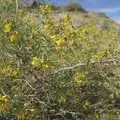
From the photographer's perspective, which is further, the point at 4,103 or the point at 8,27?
the point at 8,27

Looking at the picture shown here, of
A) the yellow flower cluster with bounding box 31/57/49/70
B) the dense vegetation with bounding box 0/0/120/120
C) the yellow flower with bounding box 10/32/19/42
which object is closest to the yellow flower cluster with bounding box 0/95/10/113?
the dense vegetation with bounding box 0/0/120/120

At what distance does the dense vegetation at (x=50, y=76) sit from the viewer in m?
5.16

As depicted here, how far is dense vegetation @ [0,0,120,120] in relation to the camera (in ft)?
16.9

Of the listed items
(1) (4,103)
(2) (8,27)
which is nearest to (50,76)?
(2) (8,27)

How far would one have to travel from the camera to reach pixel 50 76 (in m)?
5.32

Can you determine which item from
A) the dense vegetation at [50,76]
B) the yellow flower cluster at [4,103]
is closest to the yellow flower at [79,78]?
the dense vegetation at [50,76]

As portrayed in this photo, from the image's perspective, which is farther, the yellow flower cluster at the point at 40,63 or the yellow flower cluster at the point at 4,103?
the yellow flower cluster at the point at 40,63

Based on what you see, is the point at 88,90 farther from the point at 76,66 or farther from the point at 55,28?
the point at 55,28

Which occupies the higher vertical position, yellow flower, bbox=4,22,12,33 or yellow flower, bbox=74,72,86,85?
yellow flower, bbox=4,22,12,33

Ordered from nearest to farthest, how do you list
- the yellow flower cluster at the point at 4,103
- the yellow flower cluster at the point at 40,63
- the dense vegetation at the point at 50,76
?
the yellow flower cluster at the point at 4,103, the yellow flower cluster at the point at 40,63, the dense vegetation at the point at 50,76

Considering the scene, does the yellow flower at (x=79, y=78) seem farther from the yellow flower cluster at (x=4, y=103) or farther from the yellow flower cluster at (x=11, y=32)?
the yellow flower cluster at (x=4, y=103)

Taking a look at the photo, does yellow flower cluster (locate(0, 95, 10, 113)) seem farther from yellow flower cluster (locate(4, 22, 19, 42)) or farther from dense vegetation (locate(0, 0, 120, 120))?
Result: yellow flower cluster (locate(4, 22, 19, 42))

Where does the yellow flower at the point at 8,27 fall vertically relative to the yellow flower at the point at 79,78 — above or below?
above

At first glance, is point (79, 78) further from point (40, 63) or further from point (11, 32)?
point (11, 32)
